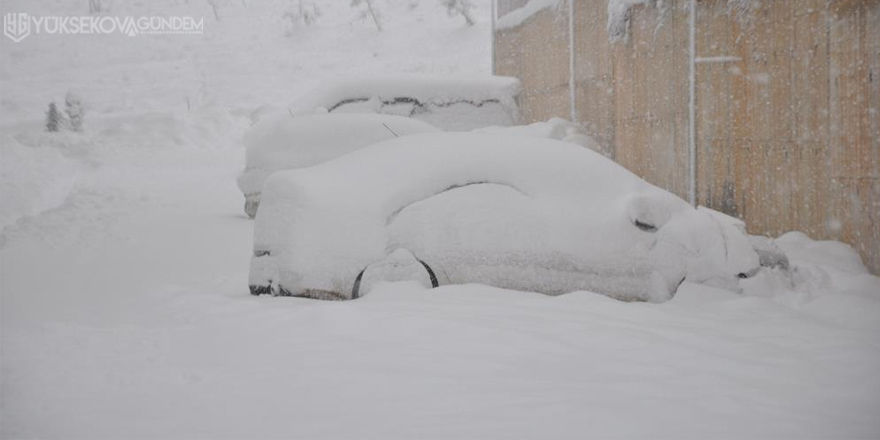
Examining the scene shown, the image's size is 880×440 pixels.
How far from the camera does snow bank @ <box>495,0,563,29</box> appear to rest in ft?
56.0

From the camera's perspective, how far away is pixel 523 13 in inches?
740

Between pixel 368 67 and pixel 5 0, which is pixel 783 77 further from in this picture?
pixel 5 0

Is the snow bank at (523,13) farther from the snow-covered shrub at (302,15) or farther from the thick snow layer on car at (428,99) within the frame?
the snow-covered shrub at (302,15)

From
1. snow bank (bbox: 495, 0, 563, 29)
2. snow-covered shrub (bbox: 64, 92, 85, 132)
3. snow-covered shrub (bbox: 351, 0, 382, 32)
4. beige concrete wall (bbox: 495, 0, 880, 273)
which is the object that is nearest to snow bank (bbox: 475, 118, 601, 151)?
beige concrete wall (bbox: 495, 0, 880, 273)

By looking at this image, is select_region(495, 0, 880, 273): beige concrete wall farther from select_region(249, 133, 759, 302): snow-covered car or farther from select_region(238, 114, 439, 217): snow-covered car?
select_region(238, 114, 439, 217): snow-covered car


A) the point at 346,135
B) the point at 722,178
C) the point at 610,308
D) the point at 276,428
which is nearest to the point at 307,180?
the point at 610,308

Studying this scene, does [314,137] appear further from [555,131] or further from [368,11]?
[368,11]

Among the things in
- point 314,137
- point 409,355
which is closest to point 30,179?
point 314,137

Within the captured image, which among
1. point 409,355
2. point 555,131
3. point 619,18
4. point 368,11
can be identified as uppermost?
point 368,11

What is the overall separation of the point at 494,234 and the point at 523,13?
13.8m

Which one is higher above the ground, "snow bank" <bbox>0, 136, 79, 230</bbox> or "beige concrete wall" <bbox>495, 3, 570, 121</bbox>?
"beige concrete wall" <bbox>495, 3, 570, 121</bbox>

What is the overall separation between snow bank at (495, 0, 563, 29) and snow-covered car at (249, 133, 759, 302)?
1102 cm

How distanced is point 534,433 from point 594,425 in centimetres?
26

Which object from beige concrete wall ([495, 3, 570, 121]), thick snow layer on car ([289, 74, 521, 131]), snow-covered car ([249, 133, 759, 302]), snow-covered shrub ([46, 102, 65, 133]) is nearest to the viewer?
snow-covered car ([249, 133, 759, 302])
